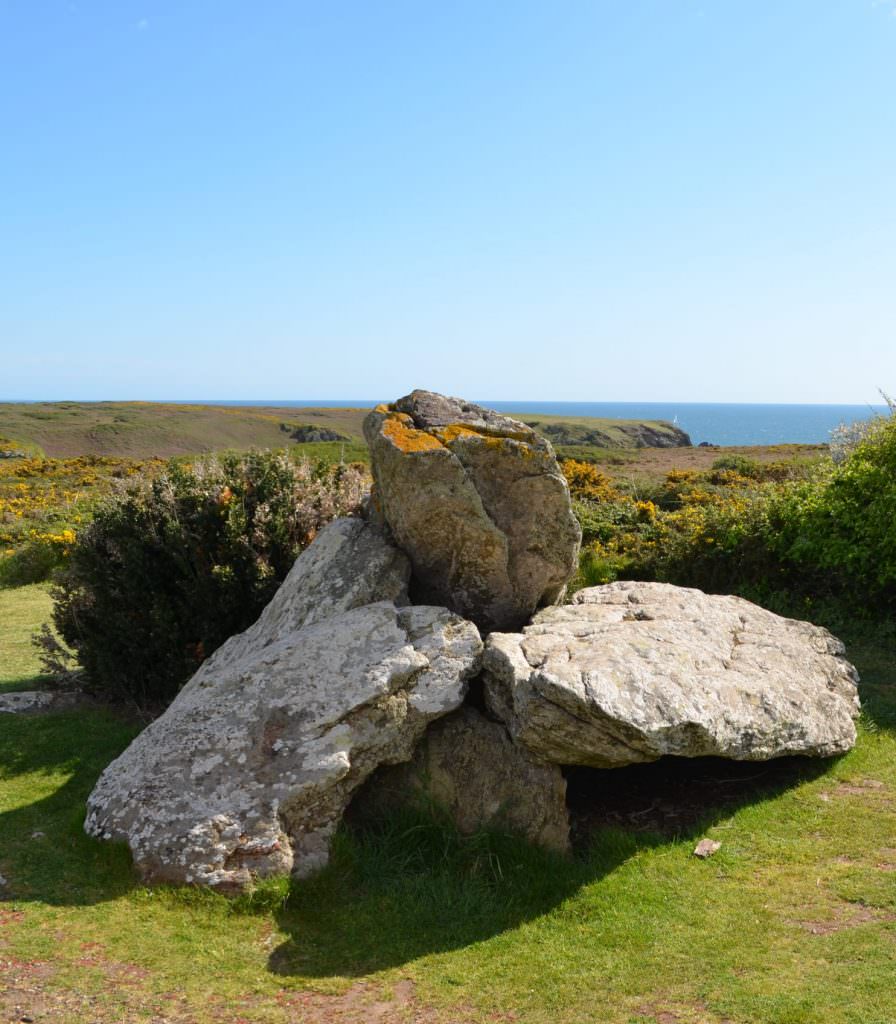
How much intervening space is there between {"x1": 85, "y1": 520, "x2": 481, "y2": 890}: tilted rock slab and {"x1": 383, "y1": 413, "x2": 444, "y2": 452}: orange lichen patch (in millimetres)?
1394

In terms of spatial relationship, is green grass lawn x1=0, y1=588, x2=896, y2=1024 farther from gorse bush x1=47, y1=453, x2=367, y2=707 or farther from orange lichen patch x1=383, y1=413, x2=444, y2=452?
orange lichen patch x1=383, y1=413, x2=444, y2=452

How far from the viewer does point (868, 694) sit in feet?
31.1

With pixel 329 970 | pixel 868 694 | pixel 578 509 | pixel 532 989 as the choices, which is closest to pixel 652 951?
pixel 532 989

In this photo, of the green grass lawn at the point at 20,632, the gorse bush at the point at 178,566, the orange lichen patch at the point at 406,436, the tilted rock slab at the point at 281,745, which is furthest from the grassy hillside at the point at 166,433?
the tilted rock slab at the point at 281,745

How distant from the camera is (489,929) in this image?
560 cm

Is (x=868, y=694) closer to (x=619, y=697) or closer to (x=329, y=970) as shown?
(x=619, y=697)

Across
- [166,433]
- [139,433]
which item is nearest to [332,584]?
[139,433]

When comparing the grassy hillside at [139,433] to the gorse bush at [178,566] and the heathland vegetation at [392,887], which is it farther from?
the heathland vegetation at [392,887]

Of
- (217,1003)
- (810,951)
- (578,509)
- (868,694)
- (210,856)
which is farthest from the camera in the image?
(578,509)

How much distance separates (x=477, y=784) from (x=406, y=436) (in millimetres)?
3087

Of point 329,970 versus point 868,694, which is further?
point 868,694

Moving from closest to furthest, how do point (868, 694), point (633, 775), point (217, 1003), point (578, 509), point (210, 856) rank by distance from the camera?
point (217, 1003) → point (210, 856) → point (633, 775) → point (868, 694) → point (578, 509)

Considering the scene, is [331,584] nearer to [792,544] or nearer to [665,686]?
[665,686]

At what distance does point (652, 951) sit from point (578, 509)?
10.9 meters
